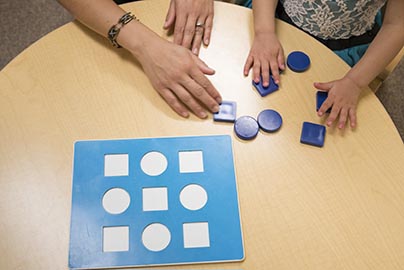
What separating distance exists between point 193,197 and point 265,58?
1.07 feet

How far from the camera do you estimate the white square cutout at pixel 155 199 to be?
73cm

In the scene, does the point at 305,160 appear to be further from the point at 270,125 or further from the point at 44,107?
the point at 44,107

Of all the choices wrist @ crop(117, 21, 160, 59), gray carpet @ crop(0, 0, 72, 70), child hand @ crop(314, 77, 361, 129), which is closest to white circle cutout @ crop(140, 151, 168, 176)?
wrist @ crop(117, 21, 160, 59)

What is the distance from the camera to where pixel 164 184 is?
75 centimetres

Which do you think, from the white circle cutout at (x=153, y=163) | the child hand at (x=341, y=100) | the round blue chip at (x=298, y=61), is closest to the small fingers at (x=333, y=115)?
the child hand at (x=341, y=100)

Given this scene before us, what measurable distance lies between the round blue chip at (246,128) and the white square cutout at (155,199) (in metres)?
0.18

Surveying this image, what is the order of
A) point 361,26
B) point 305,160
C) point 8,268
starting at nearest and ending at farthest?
point 8,268 → point 305,160 → point 361,26

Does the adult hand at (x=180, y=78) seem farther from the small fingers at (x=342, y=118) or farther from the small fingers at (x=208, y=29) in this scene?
the small fingers at (x=342, y=118)

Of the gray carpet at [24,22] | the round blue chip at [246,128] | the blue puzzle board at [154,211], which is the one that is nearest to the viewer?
the blue puzzle board at [154,211]

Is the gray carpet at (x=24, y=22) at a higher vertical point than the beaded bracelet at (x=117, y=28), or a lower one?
lower

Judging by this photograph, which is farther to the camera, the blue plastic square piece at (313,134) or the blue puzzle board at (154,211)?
the blue plastic square piece at (313,134)

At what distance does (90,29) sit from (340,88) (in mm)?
538

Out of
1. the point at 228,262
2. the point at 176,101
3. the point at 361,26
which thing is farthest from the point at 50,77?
the point at 361,26

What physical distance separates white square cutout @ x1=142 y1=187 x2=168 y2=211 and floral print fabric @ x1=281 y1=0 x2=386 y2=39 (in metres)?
0.59
